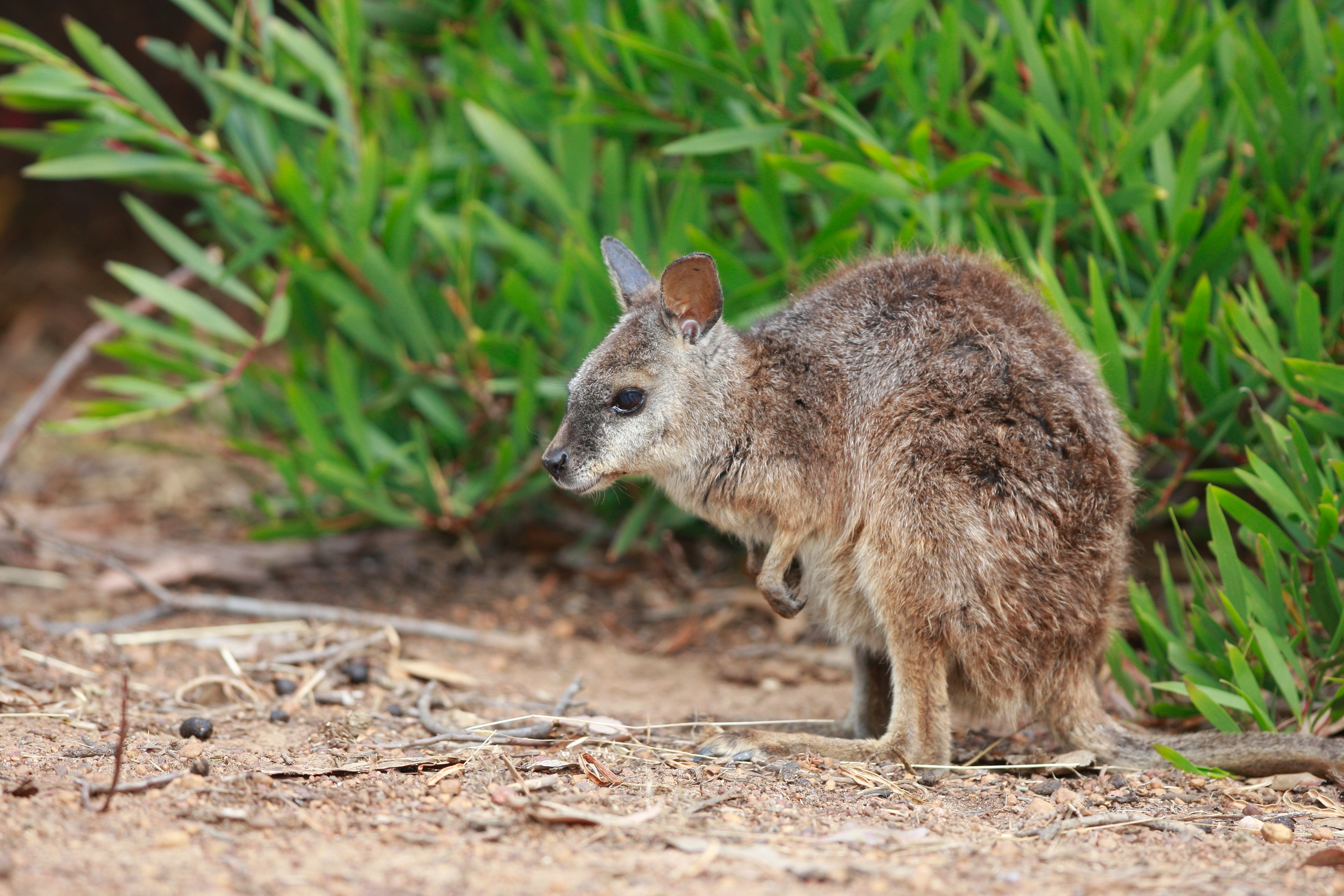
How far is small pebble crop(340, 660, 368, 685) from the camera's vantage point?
4.10 m

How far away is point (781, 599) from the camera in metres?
3.62

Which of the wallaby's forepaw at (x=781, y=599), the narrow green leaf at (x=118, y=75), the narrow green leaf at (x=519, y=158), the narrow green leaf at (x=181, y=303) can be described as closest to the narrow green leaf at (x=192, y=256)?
the narrow green leaf at (x=181, y=303)

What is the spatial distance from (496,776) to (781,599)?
3.70 ft

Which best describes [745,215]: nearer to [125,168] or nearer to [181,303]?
[181,303]

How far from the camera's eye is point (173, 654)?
4332 mm

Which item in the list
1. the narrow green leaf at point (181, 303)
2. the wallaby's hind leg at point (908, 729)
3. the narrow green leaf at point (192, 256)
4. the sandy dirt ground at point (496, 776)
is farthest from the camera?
the narrow green leaf at point (192, 256)

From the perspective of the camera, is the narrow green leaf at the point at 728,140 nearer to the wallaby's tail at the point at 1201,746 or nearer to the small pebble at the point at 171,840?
the wallaby's tail at the point at 1201,746

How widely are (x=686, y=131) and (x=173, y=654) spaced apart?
3.06 metres

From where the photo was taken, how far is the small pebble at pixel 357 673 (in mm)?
4100

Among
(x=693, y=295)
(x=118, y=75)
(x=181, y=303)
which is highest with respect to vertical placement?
(x=118, y=75)


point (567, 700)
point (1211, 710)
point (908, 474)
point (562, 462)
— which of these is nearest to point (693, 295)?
point (562, 462)

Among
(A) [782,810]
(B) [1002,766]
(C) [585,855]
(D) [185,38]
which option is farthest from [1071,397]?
(D) [185,38]

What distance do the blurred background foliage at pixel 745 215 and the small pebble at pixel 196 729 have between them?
64.7 inches

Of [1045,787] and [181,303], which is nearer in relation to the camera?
[1045,787]
